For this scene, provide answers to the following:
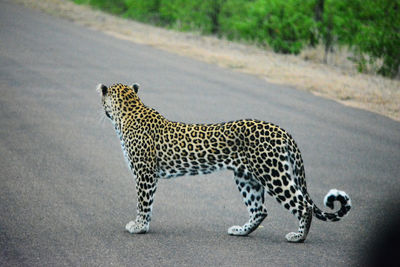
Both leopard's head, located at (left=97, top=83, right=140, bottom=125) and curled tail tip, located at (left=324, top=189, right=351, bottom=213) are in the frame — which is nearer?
curled tail tip, located at (left=324, top=189, right=351, bottom=213)

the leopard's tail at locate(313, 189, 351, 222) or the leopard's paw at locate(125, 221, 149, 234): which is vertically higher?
the leopard's tail at locate(313, 189, 351, 222)

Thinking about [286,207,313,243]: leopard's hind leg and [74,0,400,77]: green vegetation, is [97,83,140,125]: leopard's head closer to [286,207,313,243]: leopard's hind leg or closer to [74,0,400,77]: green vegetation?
[286,207,313,243]: leopard's hind leg

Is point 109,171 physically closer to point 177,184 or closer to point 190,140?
point 177,184

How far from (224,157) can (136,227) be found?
4.16 feet

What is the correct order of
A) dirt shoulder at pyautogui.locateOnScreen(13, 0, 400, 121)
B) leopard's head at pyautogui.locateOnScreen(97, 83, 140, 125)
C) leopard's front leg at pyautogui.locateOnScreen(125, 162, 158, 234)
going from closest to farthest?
leopard's front leg at pyautogui.locateOnScreen(125, 162, 158, 234)
leopard's head at pyautogui.locateOnScreen(97, 83, 140, 125)
dirt shoulder at pyautogui.locateOnScreen(13, 0, 400, 121)

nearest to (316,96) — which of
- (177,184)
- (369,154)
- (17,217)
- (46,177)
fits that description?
(369,154)

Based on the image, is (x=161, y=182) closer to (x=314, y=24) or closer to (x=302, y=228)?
(x=302, y=228)

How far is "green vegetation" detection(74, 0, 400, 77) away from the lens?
18406 millimetres

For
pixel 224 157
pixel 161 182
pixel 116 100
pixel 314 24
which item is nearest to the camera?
pixel 224 157

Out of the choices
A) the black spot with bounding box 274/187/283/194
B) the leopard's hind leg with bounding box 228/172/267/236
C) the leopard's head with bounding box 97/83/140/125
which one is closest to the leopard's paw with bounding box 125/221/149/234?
the leopard's hind leg with bounding box 228/172/267/236

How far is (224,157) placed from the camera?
5859 mm

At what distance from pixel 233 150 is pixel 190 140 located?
19.7 inches

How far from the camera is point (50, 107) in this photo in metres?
11.6

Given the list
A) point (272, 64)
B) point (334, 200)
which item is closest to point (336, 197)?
point (334, 200)
